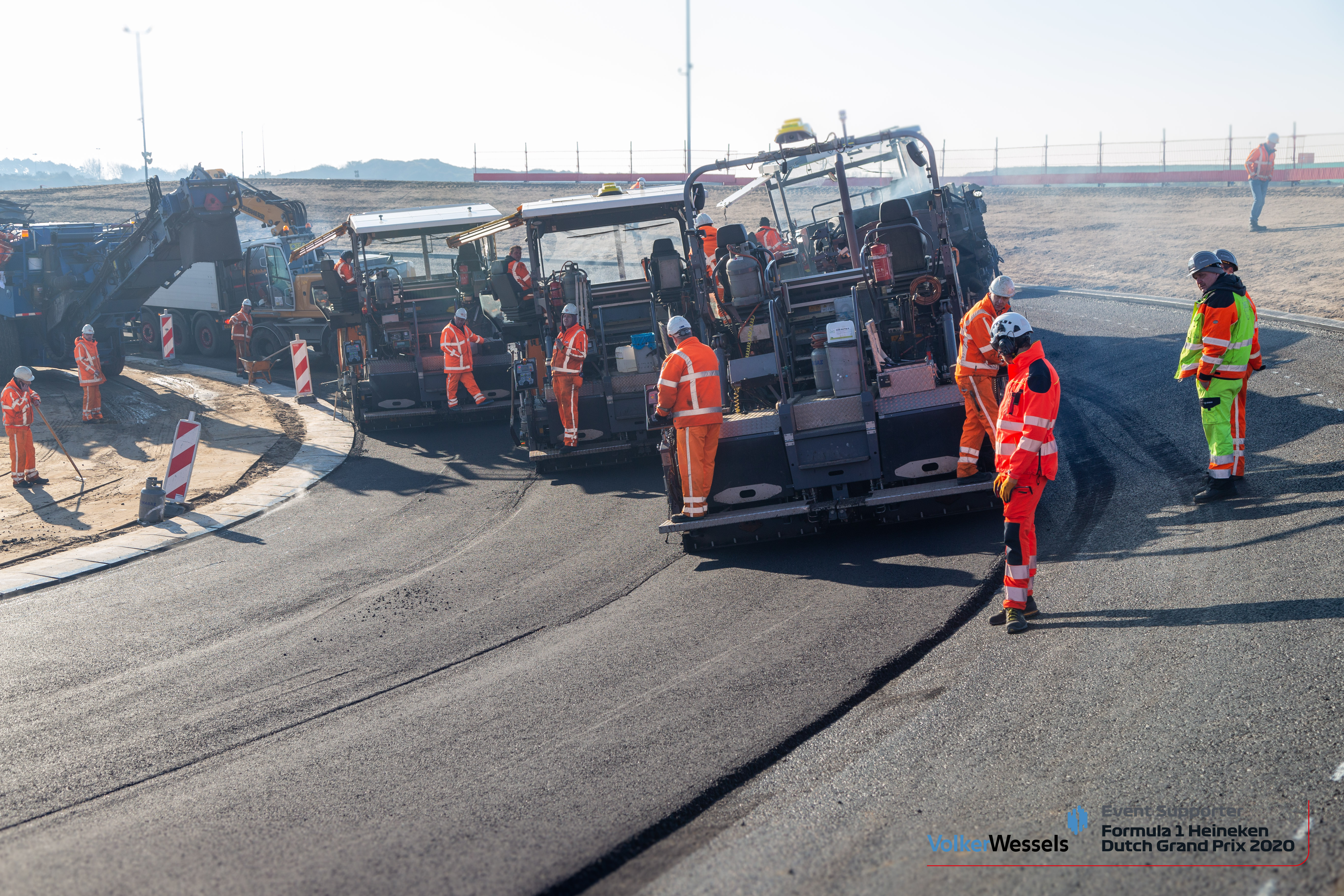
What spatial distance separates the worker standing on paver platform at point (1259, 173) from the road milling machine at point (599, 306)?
17.9 metres

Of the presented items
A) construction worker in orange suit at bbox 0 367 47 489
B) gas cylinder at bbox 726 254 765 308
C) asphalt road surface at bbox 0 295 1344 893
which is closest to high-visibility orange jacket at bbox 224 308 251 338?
construction worker in orange suit at bbox 0 367 47 489

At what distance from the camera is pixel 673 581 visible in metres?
7.28

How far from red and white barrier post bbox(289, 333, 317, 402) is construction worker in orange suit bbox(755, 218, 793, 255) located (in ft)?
27.3

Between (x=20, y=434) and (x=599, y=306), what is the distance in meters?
7.42

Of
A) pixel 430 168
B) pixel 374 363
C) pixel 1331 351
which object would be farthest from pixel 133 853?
pixel 430 168

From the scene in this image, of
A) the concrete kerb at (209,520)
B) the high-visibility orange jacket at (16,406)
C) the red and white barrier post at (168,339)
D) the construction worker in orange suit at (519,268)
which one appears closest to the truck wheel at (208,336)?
the red and white barrier post at (168,339)

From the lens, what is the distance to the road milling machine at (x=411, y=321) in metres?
14.6

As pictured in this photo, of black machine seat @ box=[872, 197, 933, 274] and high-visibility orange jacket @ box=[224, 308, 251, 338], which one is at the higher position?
black machine seat @ box=[872, 197, 933, 274]

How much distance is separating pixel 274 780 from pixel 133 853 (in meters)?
0.67

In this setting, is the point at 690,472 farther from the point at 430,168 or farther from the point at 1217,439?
the point at 430,168

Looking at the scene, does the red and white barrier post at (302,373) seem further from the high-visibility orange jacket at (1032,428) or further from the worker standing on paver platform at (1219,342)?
the high-visibility orange jacket at (1032,428)

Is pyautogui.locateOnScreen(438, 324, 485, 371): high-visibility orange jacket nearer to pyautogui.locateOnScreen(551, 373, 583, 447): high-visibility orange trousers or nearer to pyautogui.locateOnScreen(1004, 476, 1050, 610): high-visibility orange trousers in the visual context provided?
pyautogui.locateOnScreen(551, 373, 583, 447): high-visibility orange trousers

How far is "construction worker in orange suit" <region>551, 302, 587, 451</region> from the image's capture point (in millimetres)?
11305

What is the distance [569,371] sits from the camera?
446 inches
